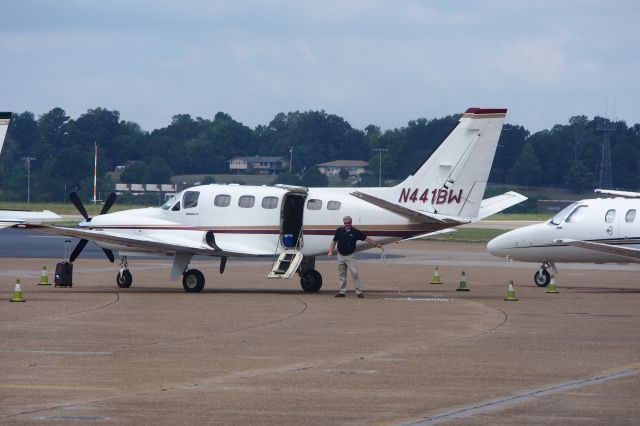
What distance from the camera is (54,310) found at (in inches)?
968

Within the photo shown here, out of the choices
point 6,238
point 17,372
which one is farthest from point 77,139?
point 17,372

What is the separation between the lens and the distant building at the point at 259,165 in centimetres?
13912

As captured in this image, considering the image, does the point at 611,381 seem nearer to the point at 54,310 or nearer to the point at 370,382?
the point at 370,382

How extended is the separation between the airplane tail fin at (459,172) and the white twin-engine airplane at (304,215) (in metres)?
0.02

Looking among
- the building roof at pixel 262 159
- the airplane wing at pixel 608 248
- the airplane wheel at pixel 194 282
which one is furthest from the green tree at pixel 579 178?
the airplane wheel at pixel 194 282

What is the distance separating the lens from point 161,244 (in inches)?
1187

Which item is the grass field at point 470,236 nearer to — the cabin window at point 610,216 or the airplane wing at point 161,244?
the cabin window at point 610,216

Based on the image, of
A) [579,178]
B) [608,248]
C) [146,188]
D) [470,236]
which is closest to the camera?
[608,248]

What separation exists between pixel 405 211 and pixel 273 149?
12686cm

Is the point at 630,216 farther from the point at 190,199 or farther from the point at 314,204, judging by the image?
the point at 190,199

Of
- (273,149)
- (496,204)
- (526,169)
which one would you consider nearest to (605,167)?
(526,169)

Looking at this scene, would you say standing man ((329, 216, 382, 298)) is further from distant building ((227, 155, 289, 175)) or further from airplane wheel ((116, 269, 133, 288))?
distant building ((227, 155, 289, 175))

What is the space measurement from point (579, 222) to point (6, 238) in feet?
119

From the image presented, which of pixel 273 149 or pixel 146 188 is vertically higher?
pixel 273 149
